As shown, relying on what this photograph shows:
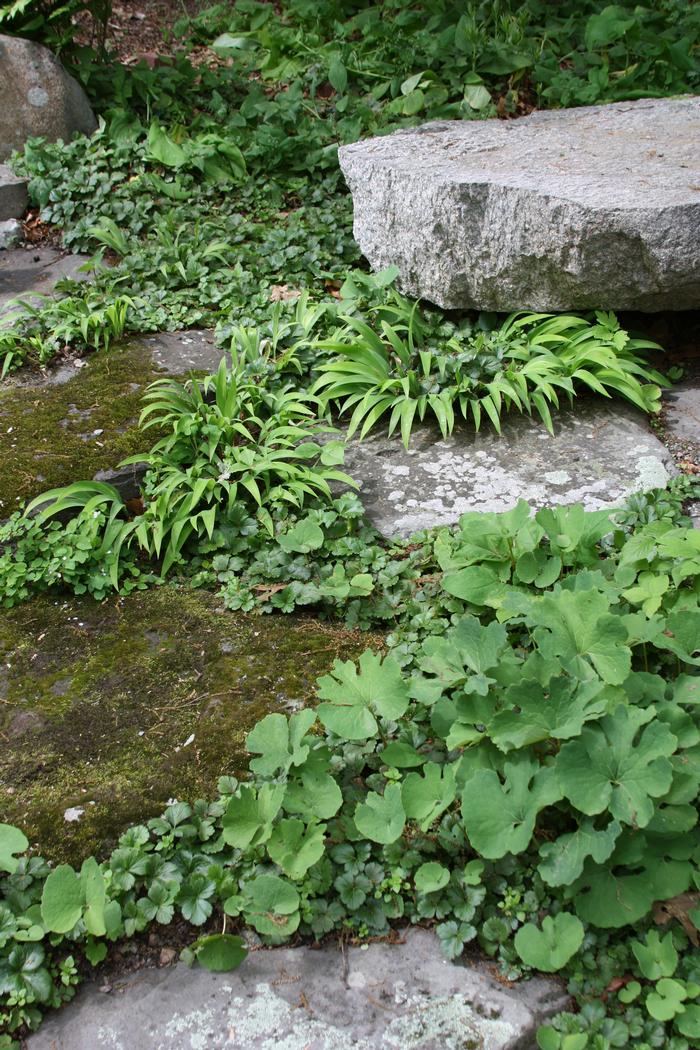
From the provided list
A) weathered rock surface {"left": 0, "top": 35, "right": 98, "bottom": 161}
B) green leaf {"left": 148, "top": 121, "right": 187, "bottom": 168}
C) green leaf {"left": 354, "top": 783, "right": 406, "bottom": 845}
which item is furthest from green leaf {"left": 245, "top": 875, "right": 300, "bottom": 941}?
weathered rock surface {"left": 0, "top": 35, "right": 98, "bottom": 161}

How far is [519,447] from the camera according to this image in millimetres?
4164

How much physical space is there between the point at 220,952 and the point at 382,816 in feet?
1.71

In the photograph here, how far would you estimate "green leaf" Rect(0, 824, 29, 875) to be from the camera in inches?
88.7

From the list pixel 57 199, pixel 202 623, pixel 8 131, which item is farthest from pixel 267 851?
pixel 8 131

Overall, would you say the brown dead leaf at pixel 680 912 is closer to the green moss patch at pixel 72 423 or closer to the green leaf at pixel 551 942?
the green leaf at pixel 551 942

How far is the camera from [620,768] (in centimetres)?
213

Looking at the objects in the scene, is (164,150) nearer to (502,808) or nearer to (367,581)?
(367,581)

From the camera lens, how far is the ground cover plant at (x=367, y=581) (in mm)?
2150

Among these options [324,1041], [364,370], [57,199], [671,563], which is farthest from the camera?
[57,199]

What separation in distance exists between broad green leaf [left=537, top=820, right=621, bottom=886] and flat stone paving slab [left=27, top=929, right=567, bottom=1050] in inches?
10.7

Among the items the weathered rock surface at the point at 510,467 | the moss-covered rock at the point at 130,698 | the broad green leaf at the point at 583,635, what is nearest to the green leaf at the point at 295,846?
the moss-covered rock at the point at 130,698

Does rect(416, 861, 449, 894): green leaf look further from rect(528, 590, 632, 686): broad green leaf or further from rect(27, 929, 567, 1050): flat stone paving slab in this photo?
rect(528, 590, 632, 686): broad green leaf

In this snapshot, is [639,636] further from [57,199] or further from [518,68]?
[518,68]

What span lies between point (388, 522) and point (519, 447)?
2.82 feet
